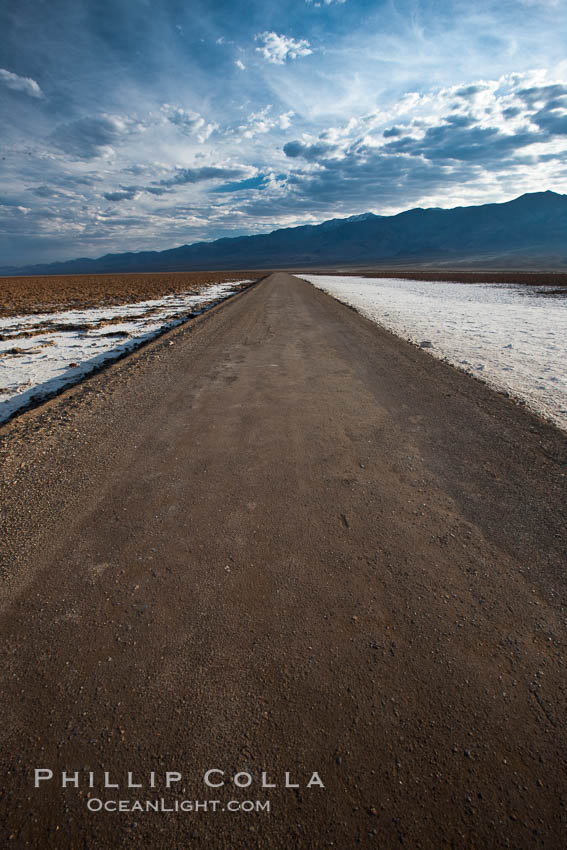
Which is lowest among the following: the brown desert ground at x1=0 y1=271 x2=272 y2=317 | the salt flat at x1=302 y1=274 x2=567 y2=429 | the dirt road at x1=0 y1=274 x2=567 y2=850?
the dirt road at x1=0 y1=274 x2=567 y2=850

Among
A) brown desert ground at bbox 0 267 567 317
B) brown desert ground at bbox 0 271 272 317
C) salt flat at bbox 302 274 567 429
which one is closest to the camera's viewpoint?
salt flat at bbox 302 274 567 429

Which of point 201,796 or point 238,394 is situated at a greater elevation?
point 238,394

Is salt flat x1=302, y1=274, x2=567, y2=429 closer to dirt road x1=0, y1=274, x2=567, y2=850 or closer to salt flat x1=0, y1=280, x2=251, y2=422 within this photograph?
dirt road x1=0, y1=274, x2=567, y2=850

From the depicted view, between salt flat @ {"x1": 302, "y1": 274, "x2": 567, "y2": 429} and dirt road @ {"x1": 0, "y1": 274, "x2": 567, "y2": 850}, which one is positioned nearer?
dirt road @ {"x1": 0, "y1": 274, "x2": 567, "y2": 850}

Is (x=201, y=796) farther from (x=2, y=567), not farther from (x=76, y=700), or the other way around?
(x=2, y=567)

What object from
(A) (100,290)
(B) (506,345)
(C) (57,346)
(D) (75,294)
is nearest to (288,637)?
(B) (506,345)

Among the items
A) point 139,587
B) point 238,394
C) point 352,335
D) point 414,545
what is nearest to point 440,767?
Answer: point 414,545

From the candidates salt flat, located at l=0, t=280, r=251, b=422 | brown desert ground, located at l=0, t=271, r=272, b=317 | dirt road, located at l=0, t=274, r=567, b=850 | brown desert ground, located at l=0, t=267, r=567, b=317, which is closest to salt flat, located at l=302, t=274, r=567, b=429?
dirt road, located at l=0, t=274, r=567, b=850

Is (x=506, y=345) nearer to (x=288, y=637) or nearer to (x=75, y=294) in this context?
(x=288, y=637)

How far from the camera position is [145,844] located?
145cm

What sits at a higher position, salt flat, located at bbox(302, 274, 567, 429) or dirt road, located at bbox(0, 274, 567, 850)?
salt flat, located at bbox(302, 274, 567, 429)

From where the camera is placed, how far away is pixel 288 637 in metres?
2.22

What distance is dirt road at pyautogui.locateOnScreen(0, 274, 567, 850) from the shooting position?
1556mm

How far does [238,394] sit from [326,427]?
1.93m
